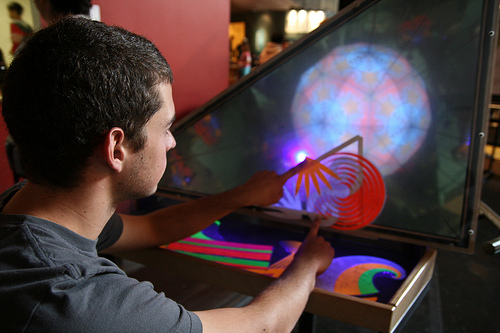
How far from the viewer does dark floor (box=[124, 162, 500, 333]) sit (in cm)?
175

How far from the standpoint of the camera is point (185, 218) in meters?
1.18

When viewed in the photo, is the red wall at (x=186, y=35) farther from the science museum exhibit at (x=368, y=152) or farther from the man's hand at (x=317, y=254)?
the man's hand at (x=317, y=254)

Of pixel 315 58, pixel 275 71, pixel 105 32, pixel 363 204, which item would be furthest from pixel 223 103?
pixel 105 32

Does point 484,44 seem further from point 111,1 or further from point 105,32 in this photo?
point 111,1

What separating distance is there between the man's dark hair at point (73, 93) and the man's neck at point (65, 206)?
2 centimetres

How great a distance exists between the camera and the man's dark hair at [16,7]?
1359mm

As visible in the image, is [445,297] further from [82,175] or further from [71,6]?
[71,6]

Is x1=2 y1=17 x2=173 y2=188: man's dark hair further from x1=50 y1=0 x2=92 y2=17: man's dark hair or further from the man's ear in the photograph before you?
x1=50 y1=0 x2=92 y2=17: man's dark hair

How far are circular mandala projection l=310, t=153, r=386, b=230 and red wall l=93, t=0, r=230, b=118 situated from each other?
109cm

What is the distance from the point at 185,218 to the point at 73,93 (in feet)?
2.11

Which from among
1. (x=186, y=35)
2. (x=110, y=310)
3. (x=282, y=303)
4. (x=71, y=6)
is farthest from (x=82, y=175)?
(x=186, y=35)

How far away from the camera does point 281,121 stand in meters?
1.30

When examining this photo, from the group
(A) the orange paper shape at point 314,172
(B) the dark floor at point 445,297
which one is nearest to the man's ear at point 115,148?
(A) the orange paper shape at point 314,172

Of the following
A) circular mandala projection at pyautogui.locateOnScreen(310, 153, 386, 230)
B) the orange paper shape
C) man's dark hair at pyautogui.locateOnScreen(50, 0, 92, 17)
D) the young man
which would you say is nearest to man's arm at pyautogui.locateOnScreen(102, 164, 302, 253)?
the orange paper shape
